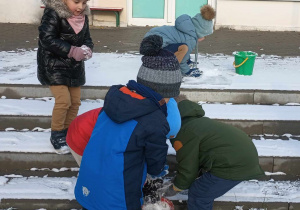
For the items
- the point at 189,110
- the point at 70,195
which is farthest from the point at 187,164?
the point at 70,195

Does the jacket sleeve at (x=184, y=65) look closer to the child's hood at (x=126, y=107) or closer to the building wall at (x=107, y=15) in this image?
the child's hood at (x=126, y=107)

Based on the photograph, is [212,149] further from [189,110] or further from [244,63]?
[244,63]

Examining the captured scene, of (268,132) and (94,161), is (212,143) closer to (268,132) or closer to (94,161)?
(94,161)

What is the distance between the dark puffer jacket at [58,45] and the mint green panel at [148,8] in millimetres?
6665

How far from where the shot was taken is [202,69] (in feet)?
18.4

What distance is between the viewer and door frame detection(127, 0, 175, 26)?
386 inches

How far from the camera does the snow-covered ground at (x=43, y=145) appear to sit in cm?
358

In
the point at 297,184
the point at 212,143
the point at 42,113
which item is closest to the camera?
the point at 212,143

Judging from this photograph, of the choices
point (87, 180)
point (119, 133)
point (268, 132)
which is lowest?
point (268, 132)

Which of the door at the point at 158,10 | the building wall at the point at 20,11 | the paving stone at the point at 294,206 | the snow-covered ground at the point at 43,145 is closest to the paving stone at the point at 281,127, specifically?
the snow-covered ground at the point at 43,145

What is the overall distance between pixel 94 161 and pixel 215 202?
143 cm

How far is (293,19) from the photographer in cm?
980

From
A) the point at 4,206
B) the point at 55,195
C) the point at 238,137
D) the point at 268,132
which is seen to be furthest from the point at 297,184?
the point at 4,206

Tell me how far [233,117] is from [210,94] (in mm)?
570
